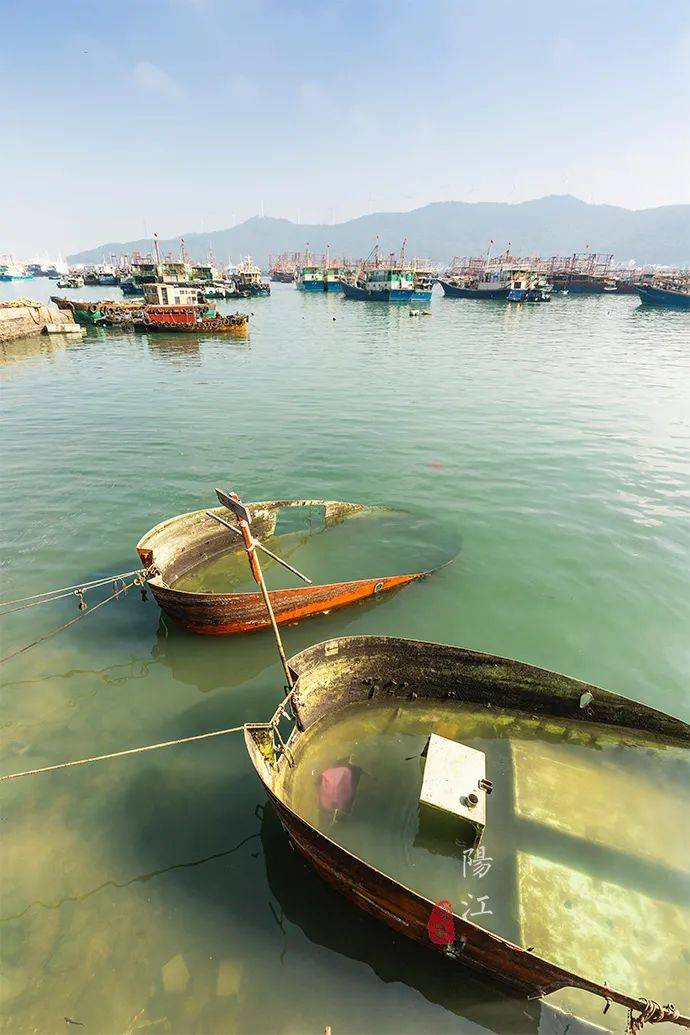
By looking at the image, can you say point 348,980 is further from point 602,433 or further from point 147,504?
point 602,433

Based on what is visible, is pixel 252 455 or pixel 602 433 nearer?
pixel 252 455

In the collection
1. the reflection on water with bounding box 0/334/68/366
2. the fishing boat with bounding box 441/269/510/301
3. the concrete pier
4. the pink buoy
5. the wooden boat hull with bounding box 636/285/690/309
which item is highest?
the fishing boat with bounding box 441/269/510/301

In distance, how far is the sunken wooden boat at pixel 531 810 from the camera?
18.7 ft

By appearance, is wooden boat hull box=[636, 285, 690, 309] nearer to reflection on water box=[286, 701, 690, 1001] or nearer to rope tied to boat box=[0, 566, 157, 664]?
reflection on water box=[286, 701, 690, 1001]

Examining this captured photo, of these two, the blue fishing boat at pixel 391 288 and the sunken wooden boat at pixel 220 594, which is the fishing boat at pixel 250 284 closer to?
the blue fishing boat at pixel 391 288

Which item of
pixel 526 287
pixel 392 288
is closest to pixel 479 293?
pixel 526 287

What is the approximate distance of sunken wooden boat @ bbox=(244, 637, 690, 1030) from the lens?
18.7ft

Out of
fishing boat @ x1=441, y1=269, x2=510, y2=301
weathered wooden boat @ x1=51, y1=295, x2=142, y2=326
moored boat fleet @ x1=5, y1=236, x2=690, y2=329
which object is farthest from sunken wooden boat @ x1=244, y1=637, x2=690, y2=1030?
fishing boat @ x1=441, y1=269, x2=510, y2=301

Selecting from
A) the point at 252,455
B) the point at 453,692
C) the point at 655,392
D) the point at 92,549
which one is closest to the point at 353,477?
the point at 252,455

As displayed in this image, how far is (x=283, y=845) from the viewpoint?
739cm

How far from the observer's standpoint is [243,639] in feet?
38.0

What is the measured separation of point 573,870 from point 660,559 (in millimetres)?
10650

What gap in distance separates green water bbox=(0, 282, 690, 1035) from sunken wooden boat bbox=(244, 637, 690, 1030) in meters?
0.82

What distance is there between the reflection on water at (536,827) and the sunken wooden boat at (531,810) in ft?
0.08
